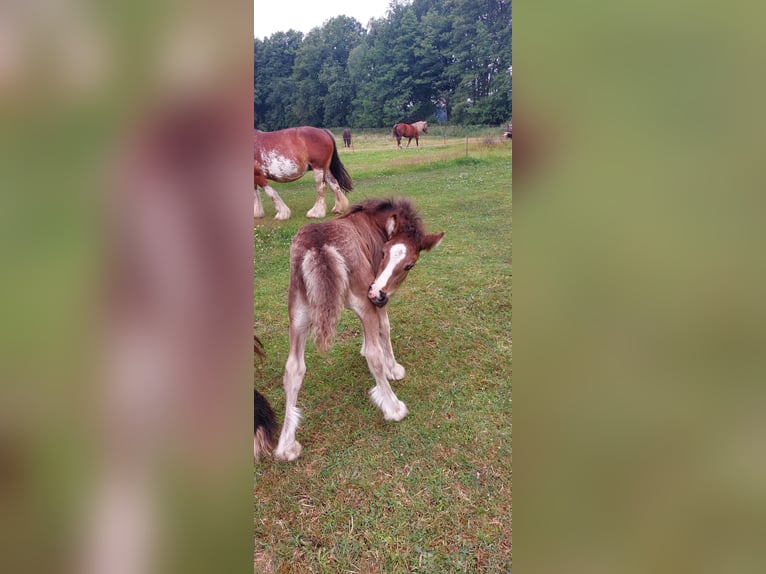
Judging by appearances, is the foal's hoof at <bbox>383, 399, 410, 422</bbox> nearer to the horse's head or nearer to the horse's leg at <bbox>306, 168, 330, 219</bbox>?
the horse's head

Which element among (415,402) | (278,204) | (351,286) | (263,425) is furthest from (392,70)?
(263,425)

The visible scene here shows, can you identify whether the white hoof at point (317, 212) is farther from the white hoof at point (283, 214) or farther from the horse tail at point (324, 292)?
the horse tail at point (324, 292)

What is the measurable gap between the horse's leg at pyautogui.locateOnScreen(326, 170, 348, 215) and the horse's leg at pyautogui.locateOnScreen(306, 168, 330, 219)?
0.02 meters

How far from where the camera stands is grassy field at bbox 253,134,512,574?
1245 mm

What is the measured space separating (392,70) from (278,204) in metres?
0.63

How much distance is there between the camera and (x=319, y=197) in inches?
63.2

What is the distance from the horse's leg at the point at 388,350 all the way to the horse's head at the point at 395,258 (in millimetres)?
65
